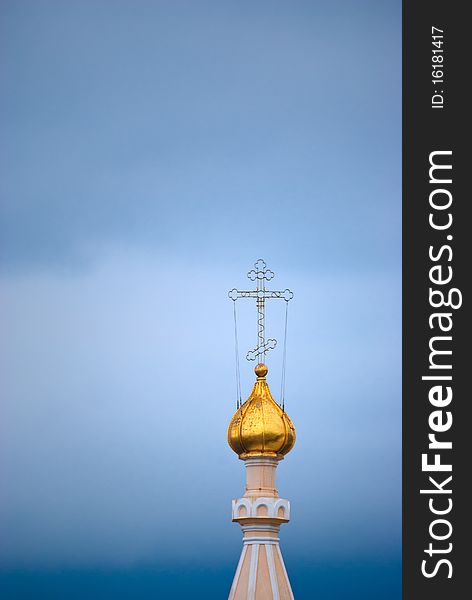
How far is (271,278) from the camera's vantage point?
1247 inches

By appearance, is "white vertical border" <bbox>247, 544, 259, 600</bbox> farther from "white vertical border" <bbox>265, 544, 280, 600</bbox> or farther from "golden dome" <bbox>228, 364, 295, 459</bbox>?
"golden dome" <bbox>228, 364, 295, 459</bbox>

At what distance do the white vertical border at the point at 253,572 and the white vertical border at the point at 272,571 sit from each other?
189 millimetres

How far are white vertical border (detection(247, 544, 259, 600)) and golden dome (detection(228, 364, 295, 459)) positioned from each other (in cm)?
167

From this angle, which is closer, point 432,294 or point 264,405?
point 432,294

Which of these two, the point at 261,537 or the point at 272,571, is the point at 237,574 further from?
the point at 261,537

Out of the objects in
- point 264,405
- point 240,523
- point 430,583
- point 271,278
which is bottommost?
point 430,583

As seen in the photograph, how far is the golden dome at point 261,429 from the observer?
30797mm

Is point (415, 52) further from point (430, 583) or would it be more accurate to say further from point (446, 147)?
point (430, 583)

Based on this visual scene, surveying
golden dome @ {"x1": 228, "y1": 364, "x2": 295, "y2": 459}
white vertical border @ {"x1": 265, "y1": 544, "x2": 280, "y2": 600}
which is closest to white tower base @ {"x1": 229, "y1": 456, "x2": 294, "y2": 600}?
white vertical border @ {"x1": 265, "y1": 544, "x2": 280, "y2": 600}

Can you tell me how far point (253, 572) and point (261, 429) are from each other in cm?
245

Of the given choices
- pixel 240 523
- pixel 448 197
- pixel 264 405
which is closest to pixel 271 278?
pixel 264 405

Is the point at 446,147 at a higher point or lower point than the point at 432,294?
higher

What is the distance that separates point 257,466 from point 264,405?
1.06 meters

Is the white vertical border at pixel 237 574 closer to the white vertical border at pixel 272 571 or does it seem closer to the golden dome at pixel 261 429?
the white vertical border at pixel 272 571
